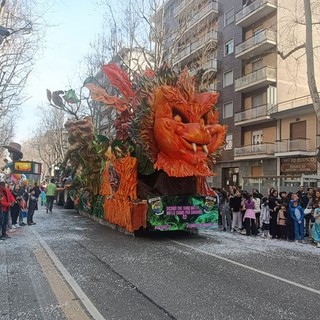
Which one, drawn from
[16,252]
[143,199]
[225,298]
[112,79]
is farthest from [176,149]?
[225,298]

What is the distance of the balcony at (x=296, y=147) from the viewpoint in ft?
88.4

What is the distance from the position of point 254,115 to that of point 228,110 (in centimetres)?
415

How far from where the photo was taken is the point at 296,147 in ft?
89.4

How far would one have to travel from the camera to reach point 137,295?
5.74 meters

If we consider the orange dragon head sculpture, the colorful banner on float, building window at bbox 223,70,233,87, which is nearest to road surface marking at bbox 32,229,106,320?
the colorful banner on float

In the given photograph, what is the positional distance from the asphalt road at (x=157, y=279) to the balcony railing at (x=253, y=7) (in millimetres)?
24211

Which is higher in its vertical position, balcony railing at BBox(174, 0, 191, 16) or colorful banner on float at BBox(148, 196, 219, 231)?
balcony railing at BBox(174, 0, 191, 16)

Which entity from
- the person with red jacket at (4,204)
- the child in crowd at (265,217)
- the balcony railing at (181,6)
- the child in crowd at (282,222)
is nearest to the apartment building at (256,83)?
the balcony railing at (181,6)

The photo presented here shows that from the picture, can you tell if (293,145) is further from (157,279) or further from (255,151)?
(157,279)

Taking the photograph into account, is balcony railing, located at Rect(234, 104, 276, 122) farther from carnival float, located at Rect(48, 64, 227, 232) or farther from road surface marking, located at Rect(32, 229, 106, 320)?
road surface marking, located at Rect(32, 229, 106, 320)

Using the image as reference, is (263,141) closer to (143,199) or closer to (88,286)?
(143,199)

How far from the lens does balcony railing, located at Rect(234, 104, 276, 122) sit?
30219mm

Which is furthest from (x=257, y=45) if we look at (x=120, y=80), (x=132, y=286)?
(x=132, y=286)

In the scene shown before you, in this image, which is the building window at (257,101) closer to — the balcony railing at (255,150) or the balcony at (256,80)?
the balcony at (256,80)
